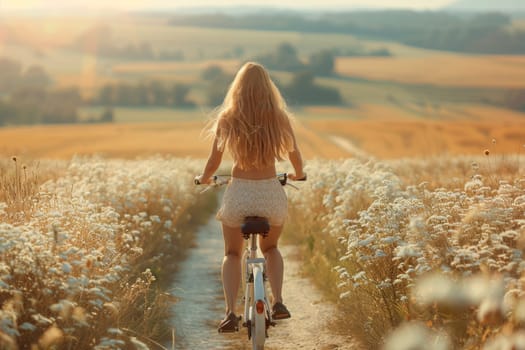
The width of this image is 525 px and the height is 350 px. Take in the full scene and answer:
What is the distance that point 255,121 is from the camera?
6742 millimetres

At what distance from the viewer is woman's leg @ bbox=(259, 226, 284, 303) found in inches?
269

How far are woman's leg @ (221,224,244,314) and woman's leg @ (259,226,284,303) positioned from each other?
0.23 meters

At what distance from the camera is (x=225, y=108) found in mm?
6887

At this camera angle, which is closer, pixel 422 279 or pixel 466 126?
pixel 422 279

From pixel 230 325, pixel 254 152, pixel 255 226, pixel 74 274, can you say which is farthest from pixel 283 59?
pixel 74 274

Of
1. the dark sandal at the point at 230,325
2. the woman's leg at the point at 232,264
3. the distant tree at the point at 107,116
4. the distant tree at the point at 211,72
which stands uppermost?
the woman's leg at the point at 232,264

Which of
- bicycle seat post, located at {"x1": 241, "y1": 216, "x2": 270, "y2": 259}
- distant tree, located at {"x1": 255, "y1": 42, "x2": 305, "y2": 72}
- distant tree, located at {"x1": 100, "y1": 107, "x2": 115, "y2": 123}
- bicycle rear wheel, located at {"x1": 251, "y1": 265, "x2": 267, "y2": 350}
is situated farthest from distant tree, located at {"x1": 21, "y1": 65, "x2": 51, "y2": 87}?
bicycle rear wheel, located at {"x1": 251, "y1": 265, "x2": 267, "y2": 350}

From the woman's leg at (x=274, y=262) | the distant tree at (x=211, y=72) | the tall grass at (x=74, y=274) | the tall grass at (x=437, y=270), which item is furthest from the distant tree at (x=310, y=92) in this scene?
the woman's leg at (x=274, y=262)

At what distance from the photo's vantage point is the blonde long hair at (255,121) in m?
6.68

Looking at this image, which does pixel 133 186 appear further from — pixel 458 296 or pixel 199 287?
pixel 458 296

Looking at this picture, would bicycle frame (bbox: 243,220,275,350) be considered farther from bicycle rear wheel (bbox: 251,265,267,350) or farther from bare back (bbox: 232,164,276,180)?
bare back (bbox: 232,164,276,180)

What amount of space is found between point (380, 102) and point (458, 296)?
107 metres

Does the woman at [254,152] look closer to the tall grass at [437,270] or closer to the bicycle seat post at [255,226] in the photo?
the bicycle seat post at [255,226]

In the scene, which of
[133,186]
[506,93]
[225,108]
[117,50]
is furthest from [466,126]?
[117,50]
